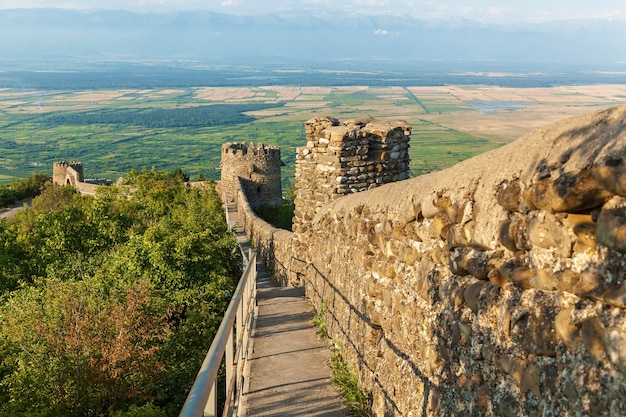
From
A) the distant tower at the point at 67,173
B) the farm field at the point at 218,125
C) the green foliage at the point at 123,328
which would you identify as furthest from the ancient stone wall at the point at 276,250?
the distant tower at the point at 67,173

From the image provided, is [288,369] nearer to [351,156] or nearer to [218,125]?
[351,156]

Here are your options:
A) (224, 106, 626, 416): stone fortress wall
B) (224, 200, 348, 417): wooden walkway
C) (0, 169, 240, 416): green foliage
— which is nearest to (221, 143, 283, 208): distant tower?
(0, 169, 240, 416): green foliage

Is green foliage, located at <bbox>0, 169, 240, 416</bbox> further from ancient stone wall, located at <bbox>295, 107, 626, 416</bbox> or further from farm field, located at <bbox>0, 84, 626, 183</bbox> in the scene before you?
farm field, located at <bbox>0, 84, 626, 183</bbox>

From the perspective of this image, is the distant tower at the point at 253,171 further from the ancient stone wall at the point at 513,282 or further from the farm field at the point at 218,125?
the ancient stone wall at the point at 513,282

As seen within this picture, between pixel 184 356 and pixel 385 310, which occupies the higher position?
pixel 385 310

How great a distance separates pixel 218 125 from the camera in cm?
15488

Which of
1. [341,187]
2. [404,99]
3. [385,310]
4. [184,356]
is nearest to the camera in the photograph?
[385,310]

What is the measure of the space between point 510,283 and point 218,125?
15524 centimetres

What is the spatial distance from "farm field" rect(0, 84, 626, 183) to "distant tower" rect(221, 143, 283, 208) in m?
16.0

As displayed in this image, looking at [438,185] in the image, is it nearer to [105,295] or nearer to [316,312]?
[316,312]

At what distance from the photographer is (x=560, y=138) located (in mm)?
2875

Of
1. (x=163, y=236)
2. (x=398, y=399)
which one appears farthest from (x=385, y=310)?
(x=163, y=236)

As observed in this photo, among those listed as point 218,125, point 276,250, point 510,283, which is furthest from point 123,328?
point 218,125

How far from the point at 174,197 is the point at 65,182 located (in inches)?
900
